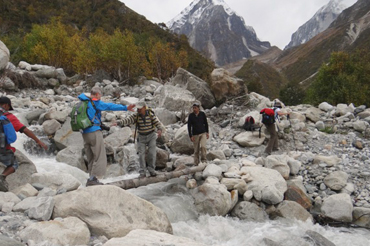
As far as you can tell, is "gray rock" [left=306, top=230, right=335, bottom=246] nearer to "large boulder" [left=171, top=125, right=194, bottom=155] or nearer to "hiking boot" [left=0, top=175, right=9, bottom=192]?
"large boulder" [left=171, top=125, right=194, bottom=155]

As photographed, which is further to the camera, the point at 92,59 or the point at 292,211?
the point at 92,59

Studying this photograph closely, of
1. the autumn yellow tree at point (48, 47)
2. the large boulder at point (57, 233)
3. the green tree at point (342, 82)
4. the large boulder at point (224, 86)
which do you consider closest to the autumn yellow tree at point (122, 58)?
the autumn yellow tree at point (48, 47)

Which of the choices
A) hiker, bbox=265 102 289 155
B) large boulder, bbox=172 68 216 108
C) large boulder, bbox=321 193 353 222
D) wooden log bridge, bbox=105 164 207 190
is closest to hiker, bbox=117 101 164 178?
wooden log bridge, bbox=105 164 207 190

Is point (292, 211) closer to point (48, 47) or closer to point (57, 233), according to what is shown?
point (57, 233)

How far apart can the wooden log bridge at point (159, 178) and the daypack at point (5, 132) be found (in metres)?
2.96

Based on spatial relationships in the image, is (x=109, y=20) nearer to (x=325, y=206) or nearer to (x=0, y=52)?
(x=0, y=52)

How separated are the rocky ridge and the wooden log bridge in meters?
0.39

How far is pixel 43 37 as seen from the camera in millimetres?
30578

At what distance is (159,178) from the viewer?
880 cm

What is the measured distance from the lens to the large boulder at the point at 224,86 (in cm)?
1944

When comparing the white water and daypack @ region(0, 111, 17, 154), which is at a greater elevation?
daypack @ region(0, 111, 17, 154)

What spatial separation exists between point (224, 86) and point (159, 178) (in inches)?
478

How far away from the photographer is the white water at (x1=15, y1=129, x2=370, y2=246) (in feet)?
21.6

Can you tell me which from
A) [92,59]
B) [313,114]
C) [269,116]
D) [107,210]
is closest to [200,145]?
[269,116]
